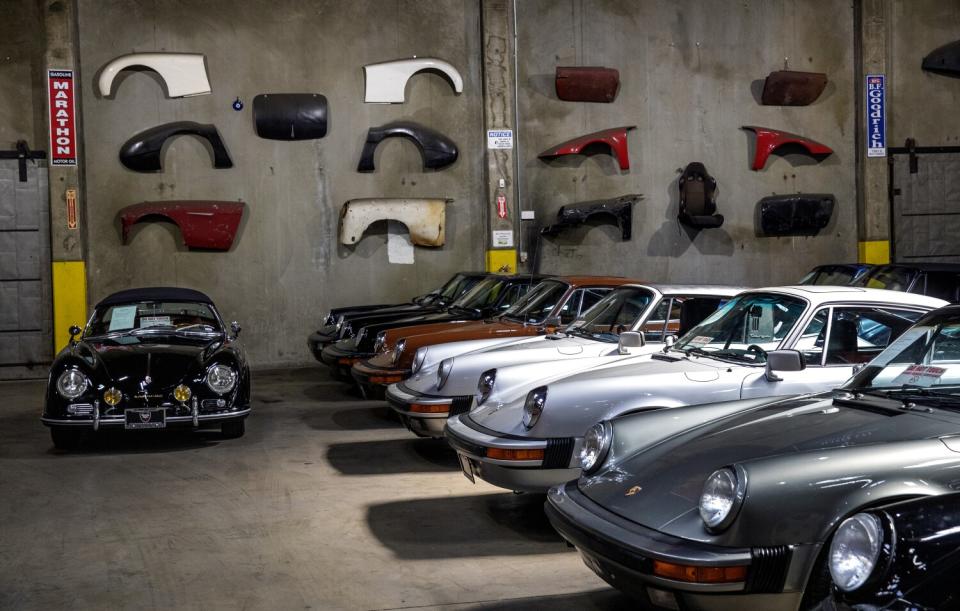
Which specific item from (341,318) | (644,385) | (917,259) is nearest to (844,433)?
(644,385)

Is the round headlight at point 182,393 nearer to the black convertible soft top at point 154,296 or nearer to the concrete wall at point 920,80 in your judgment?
the black convertible soft top at point 154,296

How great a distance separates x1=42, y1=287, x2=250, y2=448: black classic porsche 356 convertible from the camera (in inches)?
298

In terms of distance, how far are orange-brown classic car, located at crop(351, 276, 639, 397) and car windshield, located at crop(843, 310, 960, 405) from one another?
4.15m

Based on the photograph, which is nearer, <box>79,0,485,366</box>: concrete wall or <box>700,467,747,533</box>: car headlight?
<box>700,467,747,533</box>: car headlight

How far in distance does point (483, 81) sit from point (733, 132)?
4278mm

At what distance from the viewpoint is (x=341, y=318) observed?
12.2 m

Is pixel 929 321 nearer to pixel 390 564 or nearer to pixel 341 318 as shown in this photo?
pixel 390 564

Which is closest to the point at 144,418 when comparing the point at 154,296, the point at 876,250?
the point at 154,296

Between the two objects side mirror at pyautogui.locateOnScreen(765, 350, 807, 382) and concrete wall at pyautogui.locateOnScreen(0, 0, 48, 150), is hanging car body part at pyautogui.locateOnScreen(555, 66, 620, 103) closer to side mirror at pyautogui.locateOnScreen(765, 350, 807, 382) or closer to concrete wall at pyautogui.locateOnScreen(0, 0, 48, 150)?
concrete wall at pyautogui.locateOnScreen(0, 0, 48, 150)

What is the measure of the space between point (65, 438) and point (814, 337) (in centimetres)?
588

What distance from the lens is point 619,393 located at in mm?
5105

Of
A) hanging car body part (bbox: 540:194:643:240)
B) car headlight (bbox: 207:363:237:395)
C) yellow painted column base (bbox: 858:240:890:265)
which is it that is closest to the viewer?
car headlight (bbox: 207:363:237:395)

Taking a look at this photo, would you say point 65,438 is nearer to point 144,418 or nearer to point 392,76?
point 144,418

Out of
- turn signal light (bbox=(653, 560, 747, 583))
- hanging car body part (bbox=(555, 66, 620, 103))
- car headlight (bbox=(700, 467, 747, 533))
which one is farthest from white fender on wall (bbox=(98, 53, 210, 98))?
turn signal light (bbox=(653, 560, 747, 583))
